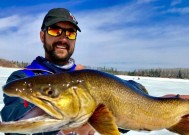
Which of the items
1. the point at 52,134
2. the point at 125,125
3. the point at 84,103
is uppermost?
the point at 84,103

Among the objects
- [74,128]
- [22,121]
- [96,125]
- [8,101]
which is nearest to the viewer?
[22,121]

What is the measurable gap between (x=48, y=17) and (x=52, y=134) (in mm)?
1593

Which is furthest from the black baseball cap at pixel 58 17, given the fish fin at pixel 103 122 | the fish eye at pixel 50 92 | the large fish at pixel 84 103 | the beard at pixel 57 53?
the fish fin at pixel 103 122

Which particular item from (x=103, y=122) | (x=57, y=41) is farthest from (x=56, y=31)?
(x=103, y=122)

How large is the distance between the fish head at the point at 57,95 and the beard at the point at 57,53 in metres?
1.65

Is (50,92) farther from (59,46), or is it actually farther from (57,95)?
(59,46)

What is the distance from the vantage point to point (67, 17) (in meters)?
4.43

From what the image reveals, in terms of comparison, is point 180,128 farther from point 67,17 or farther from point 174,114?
point 67,17

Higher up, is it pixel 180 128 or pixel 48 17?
pixel 48 17

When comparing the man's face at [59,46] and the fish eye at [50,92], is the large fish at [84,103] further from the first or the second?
the man's face at [59,46]

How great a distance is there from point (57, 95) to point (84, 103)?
0.23 metres

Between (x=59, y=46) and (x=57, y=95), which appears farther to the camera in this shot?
(x=59, y=46)

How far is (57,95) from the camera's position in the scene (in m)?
2.79

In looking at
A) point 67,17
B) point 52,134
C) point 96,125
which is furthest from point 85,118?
point 67,17
